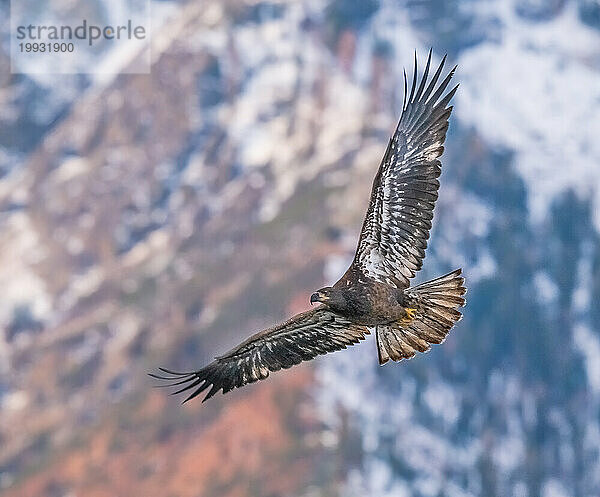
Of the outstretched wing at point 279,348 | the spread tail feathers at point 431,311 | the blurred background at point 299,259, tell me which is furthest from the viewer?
the blurred background at point 299,259

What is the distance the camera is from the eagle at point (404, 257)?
49.4 ft

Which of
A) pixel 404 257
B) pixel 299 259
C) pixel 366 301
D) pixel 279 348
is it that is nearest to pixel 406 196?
pixel 404 257

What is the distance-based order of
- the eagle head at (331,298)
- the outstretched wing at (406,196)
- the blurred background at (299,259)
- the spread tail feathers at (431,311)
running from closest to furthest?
1. the eagle head at (331,298)
2. the spread tail feathers at (431,311)
3. the outstretched wing at (406,196)
4. the blurred background at (299,259)

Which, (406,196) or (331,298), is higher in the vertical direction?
(406,196)

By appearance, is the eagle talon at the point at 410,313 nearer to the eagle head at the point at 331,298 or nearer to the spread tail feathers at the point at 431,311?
the spread tail feathers at the point at 431,311

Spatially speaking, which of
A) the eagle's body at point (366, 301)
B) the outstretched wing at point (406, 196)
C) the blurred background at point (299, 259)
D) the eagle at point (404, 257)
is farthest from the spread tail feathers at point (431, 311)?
the blurred background at point (299, 259)

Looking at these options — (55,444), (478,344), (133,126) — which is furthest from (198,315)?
(133,126)

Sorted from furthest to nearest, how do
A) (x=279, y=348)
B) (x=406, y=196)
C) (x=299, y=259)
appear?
(x=299, y=259) < (x=279, y=348) < (x=406, y=196)

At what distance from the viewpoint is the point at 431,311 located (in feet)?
49.6

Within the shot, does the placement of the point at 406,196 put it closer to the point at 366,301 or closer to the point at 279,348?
the point at 366,301

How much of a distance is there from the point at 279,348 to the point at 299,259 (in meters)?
104

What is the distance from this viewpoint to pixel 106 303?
144625 mm

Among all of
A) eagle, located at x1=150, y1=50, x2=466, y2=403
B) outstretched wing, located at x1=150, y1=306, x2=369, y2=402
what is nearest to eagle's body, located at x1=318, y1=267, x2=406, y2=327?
eagle, located at x1=150, y1=50, x2=466, y2=403

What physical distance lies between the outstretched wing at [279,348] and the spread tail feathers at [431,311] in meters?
0.83
